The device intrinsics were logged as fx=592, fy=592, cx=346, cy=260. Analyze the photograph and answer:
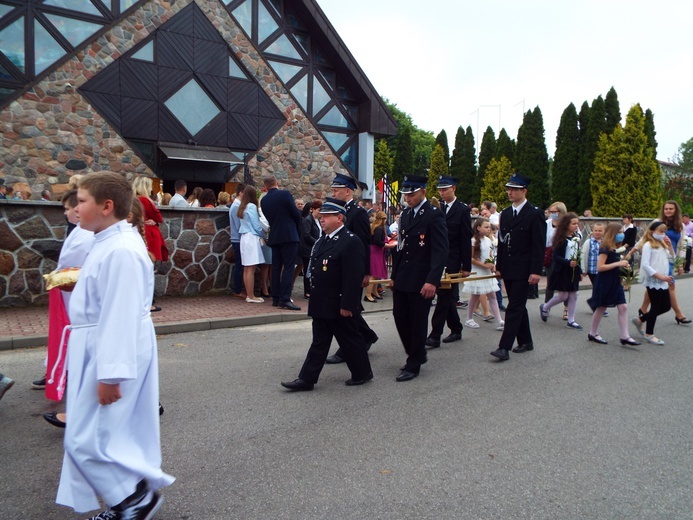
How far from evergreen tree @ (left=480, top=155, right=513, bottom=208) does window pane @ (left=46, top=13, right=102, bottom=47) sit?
25078 millimetres

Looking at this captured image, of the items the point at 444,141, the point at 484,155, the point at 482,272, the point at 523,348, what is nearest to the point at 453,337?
the point at 523,348

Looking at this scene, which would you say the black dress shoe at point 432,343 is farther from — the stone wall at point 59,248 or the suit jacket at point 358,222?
the stone wall at point 59,248

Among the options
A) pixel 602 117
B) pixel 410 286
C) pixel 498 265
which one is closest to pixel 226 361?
pixel 410 286

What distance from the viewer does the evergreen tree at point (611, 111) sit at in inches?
1249

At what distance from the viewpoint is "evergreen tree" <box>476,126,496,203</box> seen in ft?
Result: 128

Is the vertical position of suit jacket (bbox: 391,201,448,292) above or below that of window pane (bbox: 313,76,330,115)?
below

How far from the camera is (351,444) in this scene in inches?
165

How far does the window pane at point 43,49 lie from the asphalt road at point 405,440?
989 cm

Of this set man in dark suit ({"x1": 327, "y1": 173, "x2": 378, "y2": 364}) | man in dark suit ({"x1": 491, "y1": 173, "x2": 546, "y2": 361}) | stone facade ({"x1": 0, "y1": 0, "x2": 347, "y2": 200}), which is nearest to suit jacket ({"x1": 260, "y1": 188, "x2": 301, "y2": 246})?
man in dark suit ({"x1": 327, "y1": 173, "x2": 378, "y2": 364})

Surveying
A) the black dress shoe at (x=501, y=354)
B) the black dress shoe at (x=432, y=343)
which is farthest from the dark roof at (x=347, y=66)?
the black dress shoe at (x=501, y=354)

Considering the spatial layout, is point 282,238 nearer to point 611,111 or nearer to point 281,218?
point 281,218

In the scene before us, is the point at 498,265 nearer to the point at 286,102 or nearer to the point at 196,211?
the point at 196,211

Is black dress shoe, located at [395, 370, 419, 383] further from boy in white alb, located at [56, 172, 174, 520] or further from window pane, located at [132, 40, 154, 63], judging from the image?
window pane, located at [132, 40, 154, 63]

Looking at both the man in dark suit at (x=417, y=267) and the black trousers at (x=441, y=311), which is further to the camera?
the black trousers at (x=441, y=311)
